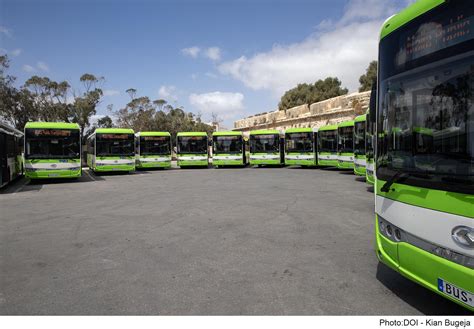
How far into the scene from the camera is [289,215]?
8.34m

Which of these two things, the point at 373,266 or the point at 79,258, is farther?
the point at 79,258

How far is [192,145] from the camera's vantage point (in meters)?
26.7

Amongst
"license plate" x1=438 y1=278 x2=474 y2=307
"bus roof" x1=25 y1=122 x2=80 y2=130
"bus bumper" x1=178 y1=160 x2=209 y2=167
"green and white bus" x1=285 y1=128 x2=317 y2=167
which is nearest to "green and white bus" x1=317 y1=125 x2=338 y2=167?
"green and white bus" x1=285 y1=128 x2=317 y2=167

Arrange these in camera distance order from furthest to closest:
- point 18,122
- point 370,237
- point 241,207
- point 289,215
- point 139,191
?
point 18,122, point 139,191, point 241,207, point 289,215, point 370,237

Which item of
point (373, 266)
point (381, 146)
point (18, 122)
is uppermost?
point (18, 122)

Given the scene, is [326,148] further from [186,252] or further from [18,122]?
[18,122]

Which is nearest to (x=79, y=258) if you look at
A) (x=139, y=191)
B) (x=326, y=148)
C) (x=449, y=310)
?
(x=449, y=310)

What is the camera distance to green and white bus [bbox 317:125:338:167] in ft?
72.3

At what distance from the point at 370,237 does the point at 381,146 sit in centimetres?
281

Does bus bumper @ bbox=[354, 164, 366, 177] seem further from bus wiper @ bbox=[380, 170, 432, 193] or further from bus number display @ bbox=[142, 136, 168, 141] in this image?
bus number display @ bbox=[142, 136, 168, 141]

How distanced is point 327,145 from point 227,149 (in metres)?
7.78

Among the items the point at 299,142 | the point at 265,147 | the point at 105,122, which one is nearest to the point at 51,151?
the point at 265,147

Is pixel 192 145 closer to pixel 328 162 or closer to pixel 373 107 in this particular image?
pixel 328 162

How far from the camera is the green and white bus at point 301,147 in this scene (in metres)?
24.6
